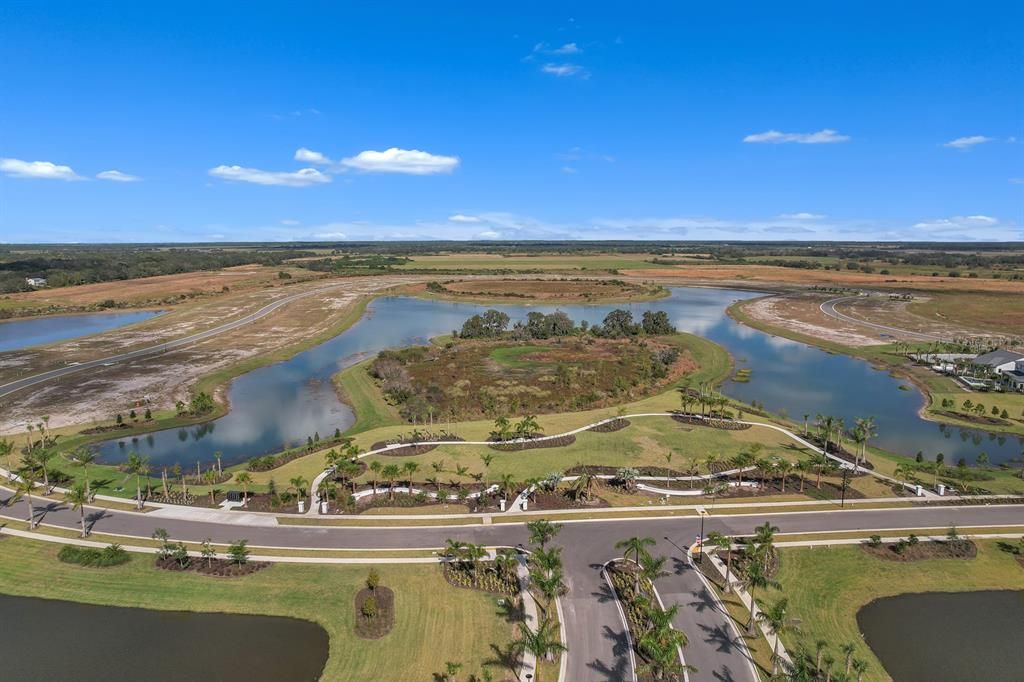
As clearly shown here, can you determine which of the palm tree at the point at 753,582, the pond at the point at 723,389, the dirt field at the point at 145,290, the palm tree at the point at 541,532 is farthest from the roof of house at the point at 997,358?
the dirt field at the point at 145,290

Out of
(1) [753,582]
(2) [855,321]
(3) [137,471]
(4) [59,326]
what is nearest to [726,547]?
(1) [753,582]

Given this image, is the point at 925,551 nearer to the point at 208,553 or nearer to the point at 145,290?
the point at 208,553

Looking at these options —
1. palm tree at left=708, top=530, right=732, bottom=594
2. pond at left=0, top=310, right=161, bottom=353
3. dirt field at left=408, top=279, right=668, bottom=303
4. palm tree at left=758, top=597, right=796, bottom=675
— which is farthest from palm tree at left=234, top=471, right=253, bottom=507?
dirt field at left=408, top=279, right=668, bottom=303

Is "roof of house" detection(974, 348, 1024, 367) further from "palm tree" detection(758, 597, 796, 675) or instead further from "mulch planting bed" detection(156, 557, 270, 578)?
"mulch planting bed" detection(156, 557, 270, 578)

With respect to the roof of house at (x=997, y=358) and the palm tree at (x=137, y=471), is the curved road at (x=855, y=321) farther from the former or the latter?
the palm tree at (x=137, y=471)

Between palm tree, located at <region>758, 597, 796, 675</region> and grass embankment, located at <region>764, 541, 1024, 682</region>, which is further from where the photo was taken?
grass embankment, located at <region>764, 541, 1024, 682</region>
